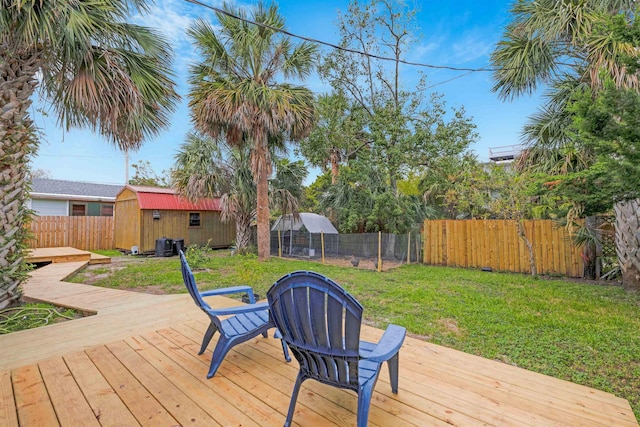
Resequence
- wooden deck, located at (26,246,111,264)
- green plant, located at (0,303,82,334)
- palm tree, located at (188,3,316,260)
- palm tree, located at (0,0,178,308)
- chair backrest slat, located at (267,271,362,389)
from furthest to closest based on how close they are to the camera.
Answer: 1. palm tree, located at (188,3,316,260)
2. wooden deck, located at (26,246,111,264)
3. green plant, located at (0,303,82,334)
4. palm tree, located at (0,0,178,308)
5. chair backrest slat, located at (267,271,362,389)

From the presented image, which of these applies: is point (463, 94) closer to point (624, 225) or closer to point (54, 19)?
point (624, 225)

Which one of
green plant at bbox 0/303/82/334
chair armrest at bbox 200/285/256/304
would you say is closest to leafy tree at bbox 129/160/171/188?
green plant at bbox 0/303/82/334

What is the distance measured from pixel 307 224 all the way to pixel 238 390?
9.38m

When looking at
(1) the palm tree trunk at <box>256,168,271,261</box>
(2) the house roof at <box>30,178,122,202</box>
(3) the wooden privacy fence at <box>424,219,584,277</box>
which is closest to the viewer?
(3) the wooden privacy fence at <box>424,219,584,277</box>

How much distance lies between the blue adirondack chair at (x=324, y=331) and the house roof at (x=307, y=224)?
9.50m

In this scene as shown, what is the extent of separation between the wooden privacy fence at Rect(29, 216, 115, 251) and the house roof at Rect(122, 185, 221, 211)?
2630 millimetres

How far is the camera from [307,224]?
1140 centimetres

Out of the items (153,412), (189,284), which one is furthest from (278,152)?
(153,412)

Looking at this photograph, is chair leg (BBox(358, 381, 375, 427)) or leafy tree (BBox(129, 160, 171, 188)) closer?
chair leg (BBox(358, 381, 375, 427))

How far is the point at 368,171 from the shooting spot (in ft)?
37.8

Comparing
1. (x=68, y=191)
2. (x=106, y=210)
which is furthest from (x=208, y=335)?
(x=68, y=191)

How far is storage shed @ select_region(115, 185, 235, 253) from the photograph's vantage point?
12078 millimetres

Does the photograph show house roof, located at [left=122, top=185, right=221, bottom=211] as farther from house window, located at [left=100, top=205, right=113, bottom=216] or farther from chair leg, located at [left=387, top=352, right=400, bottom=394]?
chair leg, located at [left=387, top=352, right=400, bottom=394]

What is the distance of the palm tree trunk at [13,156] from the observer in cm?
364
